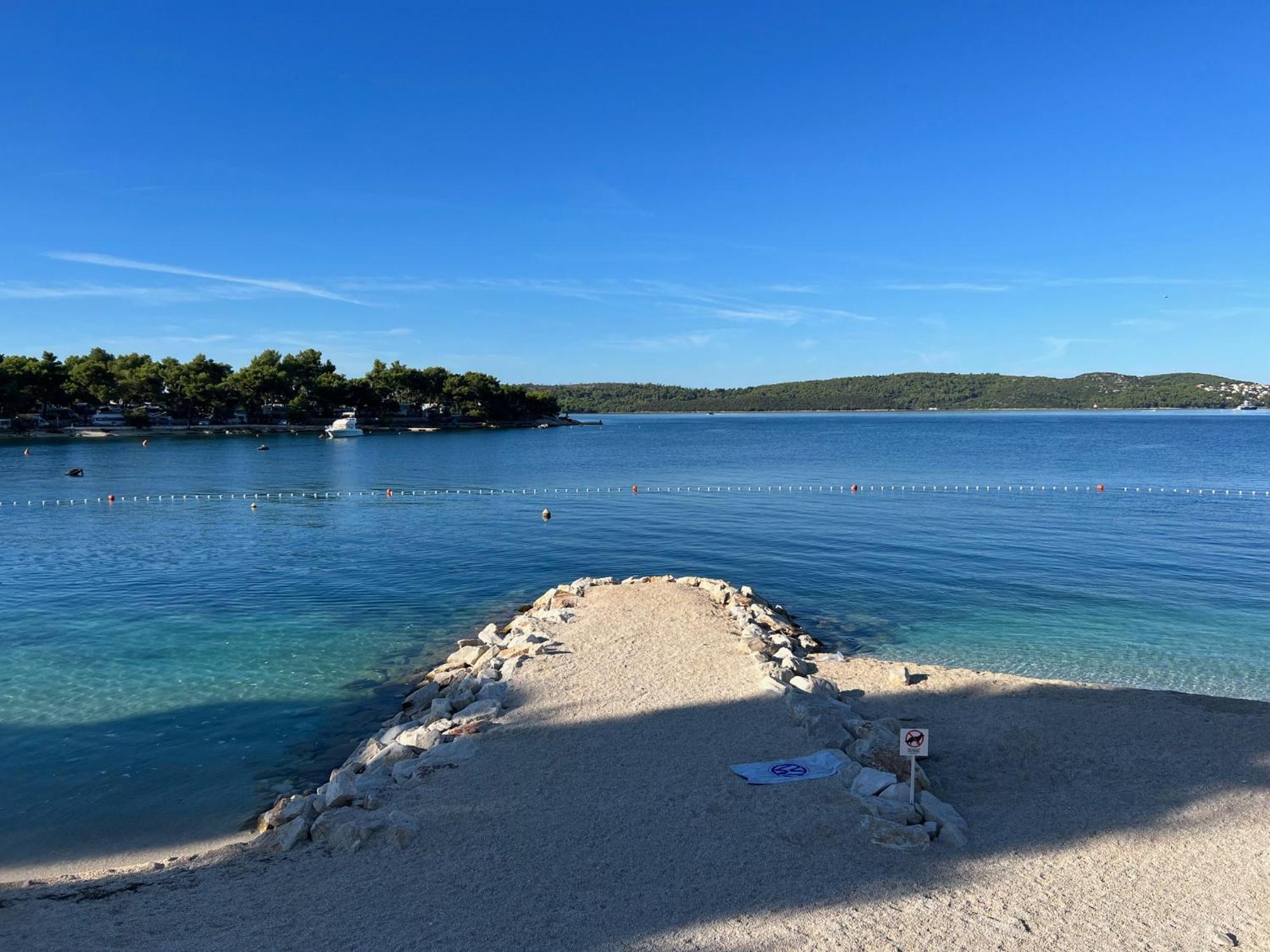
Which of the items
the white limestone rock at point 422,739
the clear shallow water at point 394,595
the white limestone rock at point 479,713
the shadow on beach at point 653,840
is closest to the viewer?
the shadow on beach at point 653,840

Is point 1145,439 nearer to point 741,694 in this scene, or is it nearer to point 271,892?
point 741,694

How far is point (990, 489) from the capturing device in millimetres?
49125

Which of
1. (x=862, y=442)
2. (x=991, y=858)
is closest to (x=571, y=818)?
(x=991, y=858)

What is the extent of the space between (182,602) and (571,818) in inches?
670

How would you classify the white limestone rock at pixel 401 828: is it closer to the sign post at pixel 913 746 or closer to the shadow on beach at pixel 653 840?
the shadow on beach at pixel 653 840

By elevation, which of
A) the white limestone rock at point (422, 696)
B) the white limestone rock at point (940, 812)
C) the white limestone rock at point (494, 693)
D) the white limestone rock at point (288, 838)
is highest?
the white limestone rock at point (940, 812)

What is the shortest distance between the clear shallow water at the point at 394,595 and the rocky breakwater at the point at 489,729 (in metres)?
1.30

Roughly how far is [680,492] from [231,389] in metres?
101

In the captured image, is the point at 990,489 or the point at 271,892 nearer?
the point at 271,892

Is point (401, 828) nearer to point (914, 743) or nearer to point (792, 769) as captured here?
point (792, 769)

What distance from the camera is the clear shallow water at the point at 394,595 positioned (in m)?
12.2

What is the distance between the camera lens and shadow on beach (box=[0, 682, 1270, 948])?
274 inches

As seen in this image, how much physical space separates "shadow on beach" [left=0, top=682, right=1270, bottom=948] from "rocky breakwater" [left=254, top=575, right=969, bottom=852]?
0.79 ft

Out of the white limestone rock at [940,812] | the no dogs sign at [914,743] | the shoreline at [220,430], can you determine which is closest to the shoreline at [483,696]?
the white limestone rock at [940,812]
